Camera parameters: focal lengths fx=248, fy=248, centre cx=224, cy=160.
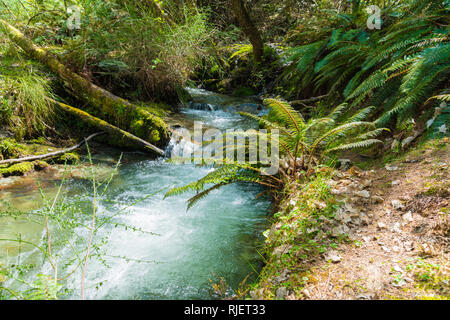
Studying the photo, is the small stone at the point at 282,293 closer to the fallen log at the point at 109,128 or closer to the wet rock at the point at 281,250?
the wet rock at the point at 281,250

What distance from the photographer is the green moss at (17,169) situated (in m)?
3.65

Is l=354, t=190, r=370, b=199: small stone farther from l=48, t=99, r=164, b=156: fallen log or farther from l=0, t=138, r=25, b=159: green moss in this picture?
l=0, t=138, r=25, b=159: green moss

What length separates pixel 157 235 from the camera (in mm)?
2826

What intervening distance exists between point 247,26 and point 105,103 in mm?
4468

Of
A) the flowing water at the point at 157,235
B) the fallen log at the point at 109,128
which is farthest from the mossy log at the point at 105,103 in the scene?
the flowing water at the point at 157,235

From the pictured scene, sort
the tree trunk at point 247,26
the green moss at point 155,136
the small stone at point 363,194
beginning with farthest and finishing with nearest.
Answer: the tree trunk at point 247,26 < the green moss at point 155,136 < the small stone at point 363,194

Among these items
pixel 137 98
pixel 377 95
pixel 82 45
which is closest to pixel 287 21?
pixel 137 98

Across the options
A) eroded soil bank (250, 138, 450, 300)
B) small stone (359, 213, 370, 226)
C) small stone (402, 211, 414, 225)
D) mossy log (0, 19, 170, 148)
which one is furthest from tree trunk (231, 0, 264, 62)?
small stone (402, 211, 414, 225)

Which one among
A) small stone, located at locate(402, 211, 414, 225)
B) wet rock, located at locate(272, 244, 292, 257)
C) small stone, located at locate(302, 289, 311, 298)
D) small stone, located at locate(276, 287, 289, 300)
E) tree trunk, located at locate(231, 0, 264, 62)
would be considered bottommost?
small stone, located at locate(276, 287, 289, 300)

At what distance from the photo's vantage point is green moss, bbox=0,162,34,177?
12.0 ft

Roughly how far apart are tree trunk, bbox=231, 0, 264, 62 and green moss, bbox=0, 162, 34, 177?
6.11 metres

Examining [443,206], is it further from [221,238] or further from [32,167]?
[32,167]

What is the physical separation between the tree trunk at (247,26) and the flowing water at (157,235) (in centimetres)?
480

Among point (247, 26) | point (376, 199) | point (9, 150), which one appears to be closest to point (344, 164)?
point (376, 199)
